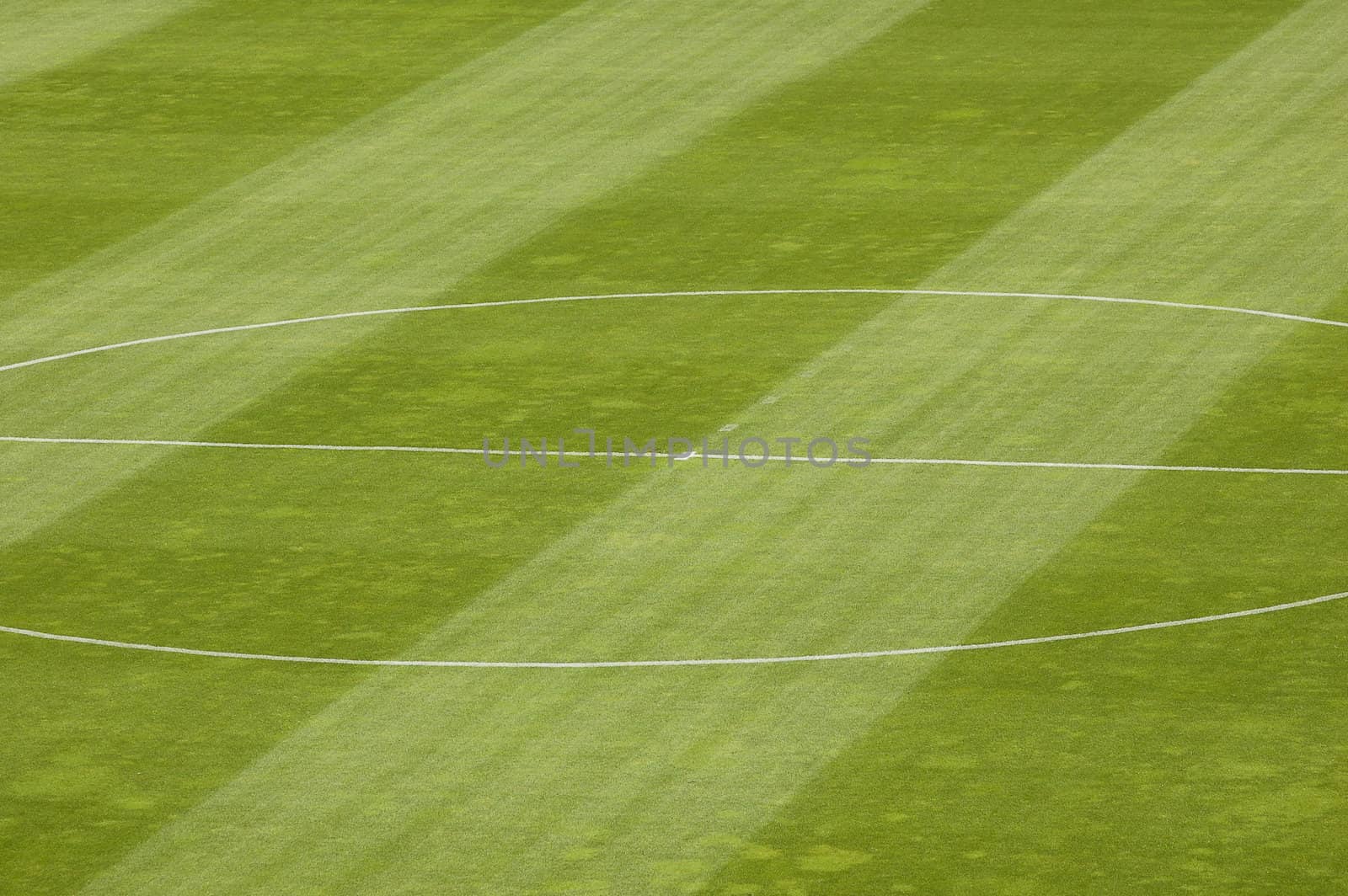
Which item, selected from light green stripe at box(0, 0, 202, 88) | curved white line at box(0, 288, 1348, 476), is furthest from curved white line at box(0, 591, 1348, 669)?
light green stripe at box(0, 0, 202, 88)

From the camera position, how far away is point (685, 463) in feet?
49.4

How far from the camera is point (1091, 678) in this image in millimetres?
11914

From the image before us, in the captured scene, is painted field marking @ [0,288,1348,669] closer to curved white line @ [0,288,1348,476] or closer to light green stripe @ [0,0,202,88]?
curved white line @ [0,288,1348,476]

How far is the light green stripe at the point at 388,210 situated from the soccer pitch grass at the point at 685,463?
0.06 meters

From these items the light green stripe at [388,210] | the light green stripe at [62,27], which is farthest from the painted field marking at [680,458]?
the light green stripe at [62,27]

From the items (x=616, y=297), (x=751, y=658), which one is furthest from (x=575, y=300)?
(x=751, y=658)

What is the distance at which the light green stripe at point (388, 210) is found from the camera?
16.6m

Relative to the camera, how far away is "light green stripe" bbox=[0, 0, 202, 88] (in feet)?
83.5

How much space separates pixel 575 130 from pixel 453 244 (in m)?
3.23

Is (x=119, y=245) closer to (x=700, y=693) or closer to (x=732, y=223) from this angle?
(x=732, y=223)

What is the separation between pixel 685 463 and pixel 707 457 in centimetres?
15

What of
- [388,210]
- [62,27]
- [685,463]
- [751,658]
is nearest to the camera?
[751,658]

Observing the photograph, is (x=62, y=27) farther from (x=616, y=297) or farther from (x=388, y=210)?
(x=616, y=297)

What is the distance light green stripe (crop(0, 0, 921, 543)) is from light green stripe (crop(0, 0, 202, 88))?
13.4 ft
